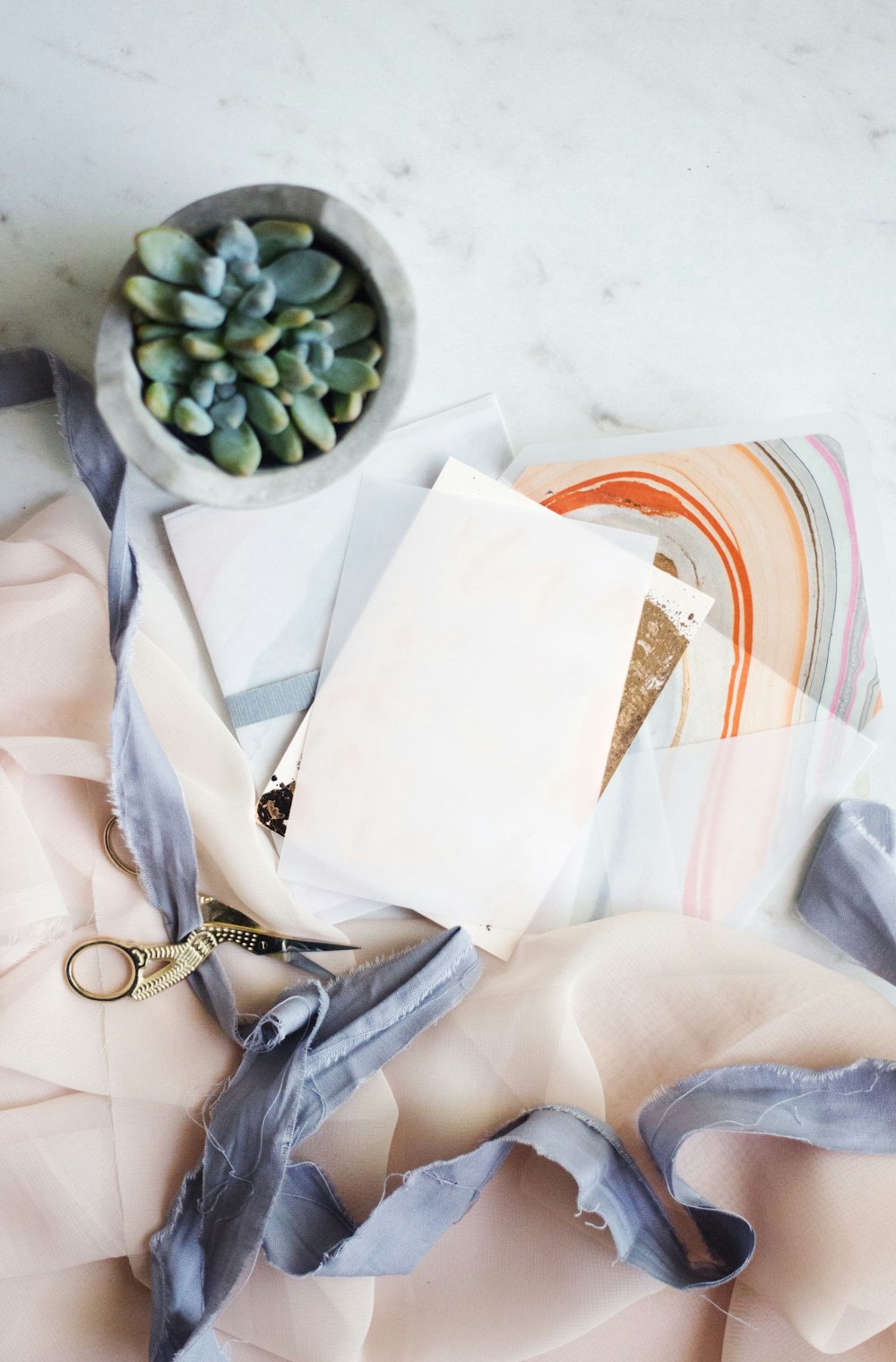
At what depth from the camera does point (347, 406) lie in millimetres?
441

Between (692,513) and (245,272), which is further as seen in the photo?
(692,513)

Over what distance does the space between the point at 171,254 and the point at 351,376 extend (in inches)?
3.6

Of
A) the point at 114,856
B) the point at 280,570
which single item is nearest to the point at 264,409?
the point at 280,570

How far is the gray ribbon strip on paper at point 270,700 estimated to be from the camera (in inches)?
23.2

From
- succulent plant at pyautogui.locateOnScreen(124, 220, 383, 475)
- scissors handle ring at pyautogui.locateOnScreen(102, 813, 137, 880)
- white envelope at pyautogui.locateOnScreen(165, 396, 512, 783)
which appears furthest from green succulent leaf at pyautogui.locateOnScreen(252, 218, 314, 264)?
scissors handle ring at pyautogui.locateOnScreen(102, 813, 137, 880)

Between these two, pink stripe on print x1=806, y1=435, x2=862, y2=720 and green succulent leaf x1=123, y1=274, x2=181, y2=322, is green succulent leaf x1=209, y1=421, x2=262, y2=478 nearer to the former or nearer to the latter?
green succulent leaf x1=123, y1=274, x2=181, y2=322

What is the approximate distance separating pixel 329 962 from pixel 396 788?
11cm

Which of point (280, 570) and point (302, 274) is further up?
point (302, 274)

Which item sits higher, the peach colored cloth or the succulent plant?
the succulent plant

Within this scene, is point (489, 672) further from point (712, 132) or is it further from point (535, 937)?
point (712, 132)

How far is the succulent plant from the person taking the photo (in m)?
0.41

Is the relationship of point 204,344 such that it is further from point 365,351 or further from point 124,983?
point 124,983

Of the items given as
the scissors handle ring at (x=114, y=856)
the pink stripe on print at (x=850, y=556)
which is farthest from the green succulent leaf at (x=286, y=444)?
the pink stripe on print at (x=850, y=556)

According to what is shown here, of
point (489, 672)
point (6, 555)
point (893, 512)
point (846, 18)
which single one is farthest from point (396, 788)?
point (846, 18)
